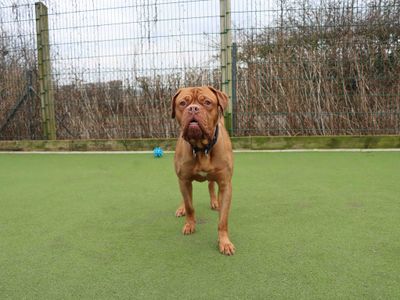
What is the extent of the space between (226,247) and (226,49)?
444cm

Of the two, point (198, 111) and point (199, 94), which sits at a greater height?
point (199, 94)

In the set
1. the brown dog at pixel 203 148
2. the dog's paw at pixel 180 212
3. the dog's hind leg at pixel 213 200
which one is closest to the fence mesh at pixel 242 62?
the dog's hind leg at pixel 213 200

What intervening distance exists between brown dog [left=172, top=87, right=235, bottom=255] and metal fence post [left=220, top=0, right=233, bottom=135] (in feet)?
11.5

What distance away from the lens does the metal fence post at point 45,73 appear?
21.2ft

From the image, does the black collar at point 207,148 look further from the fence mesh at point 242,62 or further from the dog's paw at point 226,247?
the fence mesh at point 242,62

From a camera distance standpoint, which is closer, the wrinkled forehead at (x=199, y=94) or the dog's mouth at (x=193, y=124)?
the dog's mouth at (x=193, y=124)

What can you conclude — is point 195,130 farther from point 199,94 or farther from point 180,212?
point 180,212

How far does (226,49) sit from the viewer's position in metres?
5.85

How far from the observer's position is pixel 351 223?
7.95 feet

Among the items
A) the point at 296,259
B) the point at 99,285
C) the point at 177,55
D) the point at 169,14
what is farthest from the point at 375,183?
the point at 169,14

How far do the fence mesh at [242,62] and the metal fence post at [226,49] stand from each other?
0.09 metres

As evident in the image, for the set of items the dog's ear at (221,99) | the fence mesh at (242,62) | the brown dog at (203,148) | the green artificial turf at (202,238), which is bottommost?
the green artificial turf at (202,238)

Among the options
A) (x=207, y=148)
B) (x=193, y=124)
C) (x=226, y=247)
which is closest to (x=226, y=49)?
(x=207, y=148)

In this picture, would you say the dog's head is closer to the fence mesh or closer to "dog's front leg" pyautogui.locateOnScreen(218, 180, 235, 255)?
"dog's front leg" pyautogui.locateOnScreen(218, 180, 235, 255)
